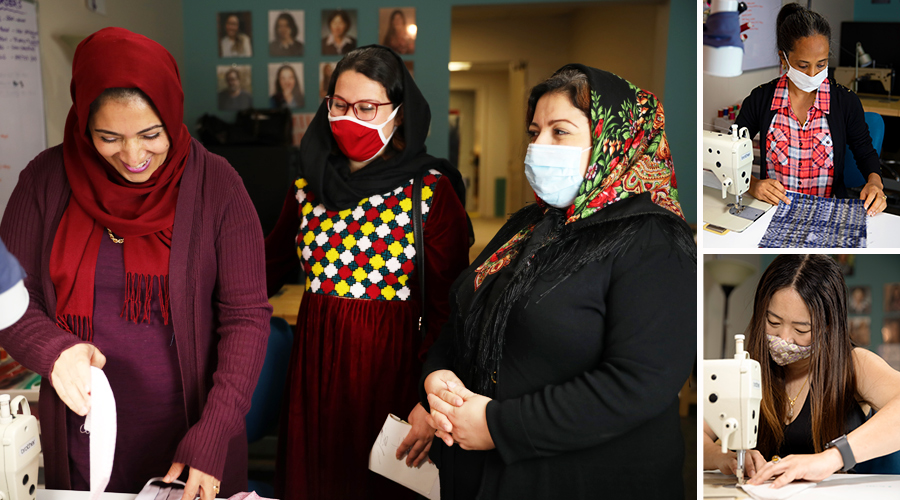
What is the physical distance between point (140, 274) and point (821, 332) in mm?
1265

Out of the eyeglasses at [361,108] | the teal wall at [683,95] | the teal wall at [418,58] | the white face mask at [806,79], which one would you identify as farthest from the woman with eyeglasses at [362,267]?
the teal wall at [683,95]

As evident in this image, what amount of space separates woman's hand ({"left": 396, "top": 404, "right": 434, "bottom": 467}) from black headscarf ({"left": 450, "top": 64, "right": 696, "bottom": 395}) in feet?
0.66

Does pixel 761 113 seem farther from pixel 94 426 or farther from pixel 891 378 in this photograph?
pixel 94 426

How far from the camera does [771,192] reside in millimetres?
1377

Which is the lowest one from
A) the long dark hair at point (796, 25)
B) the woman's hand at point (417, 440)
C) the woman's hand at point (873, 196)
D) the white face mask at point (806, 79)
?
the woman's hand at point (417, 440)

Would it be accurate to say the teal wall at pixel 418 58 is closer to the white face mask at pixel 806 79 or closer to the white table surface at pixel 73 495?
the white face mask at pixel 806 79

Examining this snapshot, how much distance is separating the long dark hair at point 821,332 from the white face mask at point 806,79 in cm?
30

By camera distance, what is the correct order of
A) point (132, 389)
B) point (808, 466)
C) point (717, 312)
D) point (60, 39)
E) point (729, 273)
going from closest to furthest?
1. point (808, 466)
2. point (132, 389)
3. point (729, 273)
4. point (717, 312)
5. point (60, 39)

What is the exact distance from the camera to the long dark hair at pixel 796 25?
39.1 inches

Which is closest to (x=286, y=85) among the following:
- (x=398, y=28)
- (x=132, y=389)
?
(x=398, y=28)

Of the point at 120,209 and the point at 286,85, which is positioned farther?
the point at 286,85

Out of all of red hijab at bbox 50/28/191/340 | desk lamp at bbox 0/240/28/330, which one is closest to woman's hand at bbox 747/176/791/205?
red hijab at bbox 50/28/191/340

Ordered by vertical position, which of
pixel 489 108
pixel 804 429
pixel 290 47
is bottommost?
pixel 804 429

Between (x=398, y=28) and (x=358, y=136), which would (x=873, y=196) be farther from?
(x=398, y=28)
